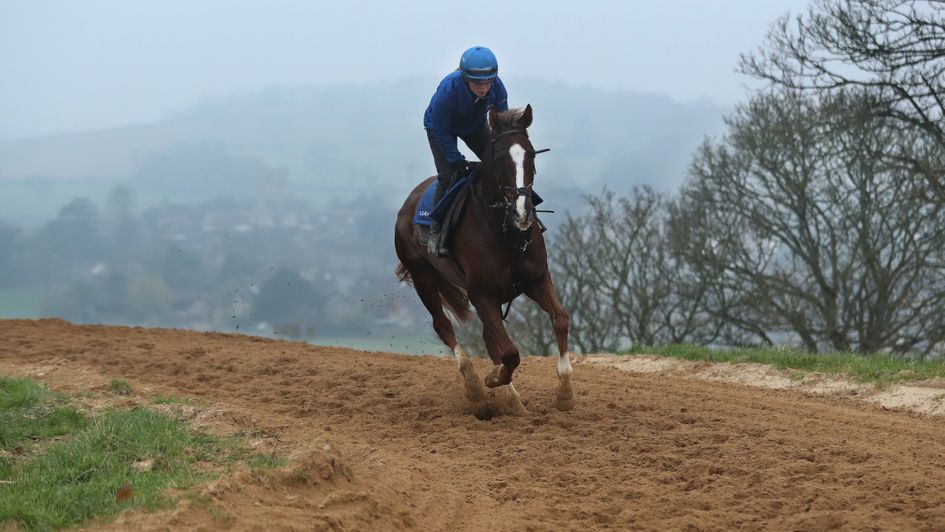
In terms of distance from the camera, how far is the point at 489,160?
873 centimetres

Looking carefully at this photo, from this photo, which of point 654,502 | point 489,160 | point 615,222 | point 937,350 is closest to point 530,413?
point 489,160

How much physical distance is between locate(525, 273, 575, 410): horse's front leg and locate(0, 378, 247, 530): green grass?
111 inches

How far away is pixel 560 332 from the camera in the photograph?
8695 millimetres

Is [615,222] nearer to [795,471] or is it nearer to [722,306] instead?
[722,306]

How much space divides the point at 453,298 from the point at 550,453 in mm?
3966

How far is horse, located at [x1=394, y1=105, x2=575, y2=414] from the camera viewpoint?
27.3ft

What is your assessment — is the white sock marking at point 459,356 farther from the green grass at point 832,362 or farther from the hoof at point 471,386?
the green grass at point 832,362

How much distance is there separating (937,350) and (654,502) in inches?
821

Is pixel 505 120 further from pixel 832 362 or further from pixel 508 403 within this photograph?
pixel 832 362

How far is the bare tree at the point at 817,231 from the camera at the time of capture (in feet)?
80.5

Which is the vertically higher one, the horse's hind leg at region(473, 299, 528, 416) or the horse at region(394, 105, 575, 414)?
the horse at region(394, 105, 575, 414)

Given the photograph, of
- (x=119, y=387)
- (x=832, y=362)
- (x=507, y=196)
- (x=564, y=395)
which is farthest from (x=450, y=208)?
(x=832, y=362)

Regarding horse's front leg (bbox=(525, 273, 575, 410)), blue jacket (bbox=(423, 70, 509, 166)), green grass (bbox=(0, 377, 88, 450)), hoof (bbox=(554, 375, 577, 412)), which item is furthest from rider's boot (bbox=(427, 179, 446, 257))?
green grass (bbox=(0, 377, 88, 450))

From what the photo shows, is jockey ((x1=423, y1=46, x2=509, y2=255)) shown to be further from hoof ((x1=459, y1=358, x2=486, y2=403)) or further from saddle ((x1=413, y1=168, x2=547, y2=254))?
hoof ((x1=459, y1=358, x2=486, y2=403))
